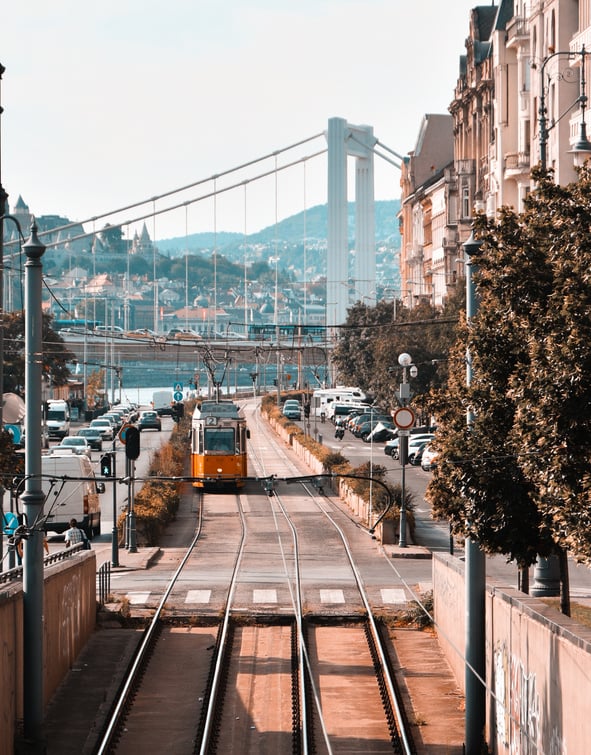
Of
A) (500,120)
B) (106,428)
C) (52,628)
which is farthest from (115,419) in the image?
(52,628)

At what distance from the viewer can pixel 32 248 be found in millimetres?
19312

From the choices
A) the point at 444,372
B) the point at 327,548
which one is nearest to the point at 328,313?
the point at 444,372

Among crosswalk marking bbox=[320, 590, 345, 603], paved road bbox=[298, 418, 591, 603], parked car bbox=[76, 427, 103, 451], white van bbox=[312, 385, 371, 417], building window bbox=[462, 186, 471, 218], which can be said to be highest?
building window bbox=[462, 186, 471, 218]

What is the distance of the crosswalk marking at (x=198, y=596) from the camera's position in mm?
34000

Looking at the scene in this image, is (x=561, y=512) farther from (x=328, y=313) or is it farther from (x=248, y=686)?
(x=328, y=313)

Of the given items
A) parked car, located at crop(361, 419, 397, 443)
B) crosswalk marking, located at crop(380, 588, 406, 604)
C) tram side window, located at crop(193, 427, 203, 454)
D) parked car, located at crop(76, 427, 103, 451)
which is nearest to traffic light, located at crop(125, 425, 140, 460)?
crosswalk marking, located at crop(380, 588, 406, 604)

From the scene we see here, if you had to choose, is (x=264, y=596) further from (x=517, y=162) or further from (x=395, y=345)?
(x=395, y=345)

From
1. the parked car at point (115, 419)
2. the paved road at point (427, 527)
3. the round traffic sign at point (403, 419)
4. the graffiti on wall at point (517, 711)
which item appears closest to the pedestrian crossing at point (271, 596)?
the paved road at point (427, 527)

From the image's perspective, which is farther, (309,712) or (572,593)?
(572,593)

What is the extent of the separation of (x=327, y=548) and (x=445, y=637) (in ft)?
55.9

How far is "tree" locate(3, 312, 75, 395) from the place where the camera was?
272 feet

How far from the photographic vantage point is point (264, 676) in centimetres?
2602

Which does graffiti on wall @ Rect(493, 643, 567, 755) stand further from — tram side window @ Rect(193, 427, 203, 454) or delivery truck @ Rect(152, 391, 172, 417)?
delivery truck @ Rect(152, 391, 172, 417)

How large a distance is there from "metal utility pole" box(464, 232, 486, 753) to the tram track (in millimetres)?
944
